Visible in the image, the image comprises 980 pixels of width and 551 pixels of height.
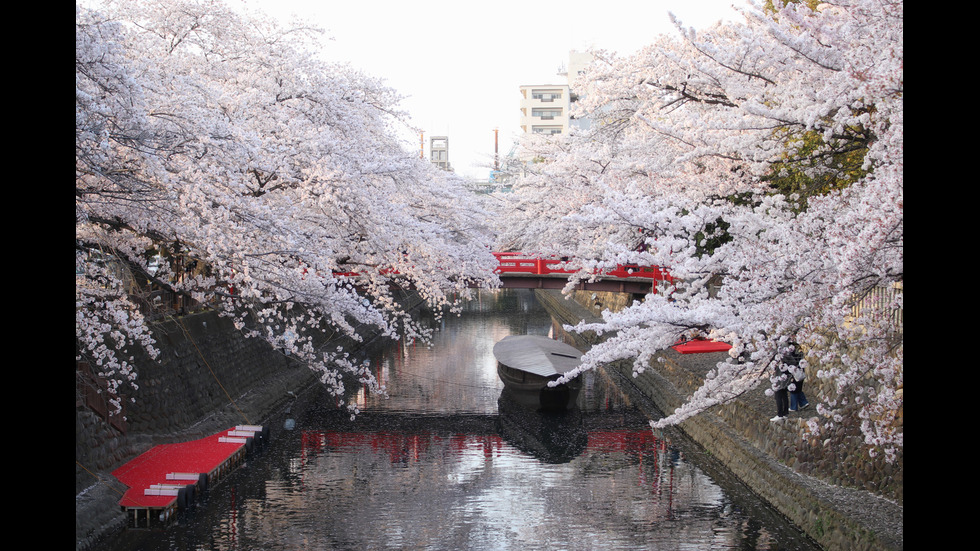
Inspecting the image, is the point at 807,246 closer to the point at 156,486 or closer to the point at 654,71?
the point at 654,71

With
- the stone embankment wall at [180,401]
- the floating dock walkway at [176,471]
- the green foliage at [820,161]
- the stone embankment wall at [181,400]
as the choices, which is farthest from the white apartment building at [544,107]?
the green foliage at [820,161]

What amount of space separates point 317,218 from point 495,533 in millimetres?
6807

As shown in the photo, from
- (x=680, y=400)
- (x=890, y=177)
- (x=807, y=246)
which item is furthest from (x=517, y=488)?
(x=890, y=177)

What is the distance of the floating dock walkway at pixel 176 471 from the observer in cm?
1011

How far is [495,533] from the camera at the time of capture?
10344 mm

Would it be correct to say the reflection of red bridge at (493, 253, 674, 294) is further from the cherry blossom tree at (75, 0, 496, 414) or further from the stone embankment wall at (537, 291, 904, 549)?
the stone embankment wall at (537, 291, 904, 549)

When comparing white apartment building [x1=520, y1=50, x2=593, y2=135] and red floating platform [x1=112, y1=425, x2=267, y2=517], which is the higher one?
white apartment building [x1=520, y1=50, x2=593, y2=135]

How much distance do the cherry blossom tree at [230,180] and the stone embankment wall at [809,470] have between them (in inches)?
232

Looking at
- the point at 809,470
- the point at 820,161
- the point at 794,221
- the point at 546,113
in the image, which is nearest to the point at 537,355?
the point at 809,470

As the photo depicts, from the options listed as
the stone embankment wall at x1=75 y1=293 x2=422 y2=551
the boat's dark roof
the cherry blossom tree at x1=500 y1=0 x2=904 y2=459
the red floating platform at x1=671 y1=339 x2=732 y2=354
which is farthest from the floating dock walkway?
the red floating platform at x1=671 y1=339 x2=732 y2=354

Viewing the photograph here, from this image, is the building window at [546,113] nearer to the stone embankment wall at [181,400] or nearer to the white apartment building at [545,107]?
the white apartment building at [545,107]

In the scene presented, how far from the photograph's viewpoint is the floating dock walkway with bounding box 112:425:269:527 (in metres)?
10.1

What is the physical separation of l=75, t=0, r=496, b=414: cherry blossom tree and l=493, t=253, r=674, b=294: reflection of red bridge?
5373 mm
